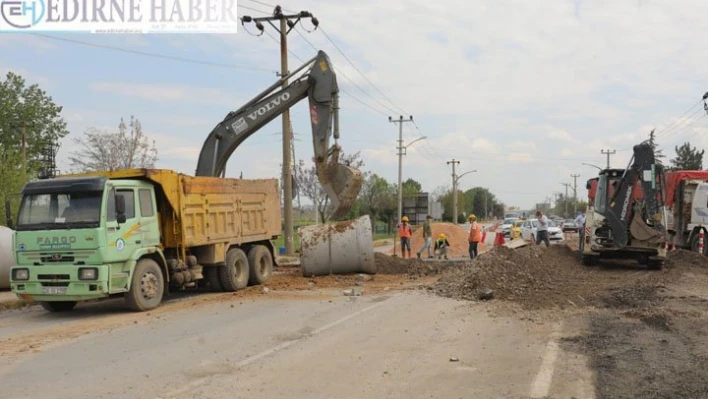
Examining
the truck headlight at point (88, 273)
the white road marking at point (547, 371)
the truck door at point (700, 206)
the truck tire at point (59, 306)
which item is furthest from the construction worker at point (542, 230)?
the truck headlight at point (88, 273)

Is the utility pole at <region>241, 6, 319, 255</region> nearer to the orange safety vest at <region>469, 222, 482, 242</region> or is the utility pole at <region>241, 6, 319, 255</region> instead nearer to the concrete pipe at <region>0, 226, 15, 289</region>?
the orange safety vest at <region>469, 222, 482, 242</region>

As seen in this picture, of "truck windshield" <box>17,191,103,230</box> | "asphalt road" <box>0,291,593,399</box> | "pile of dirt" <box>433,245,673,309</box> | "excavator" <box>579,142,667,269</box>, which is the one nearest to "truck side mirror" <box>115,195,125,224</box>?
"truck windshield" <box>17,191,103,230</box>

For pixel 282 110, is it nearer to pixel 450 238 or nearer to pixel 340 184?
pixel 340 184

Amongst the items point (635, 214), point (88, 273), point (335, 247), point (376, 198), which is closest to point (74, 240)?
point (88, 273)

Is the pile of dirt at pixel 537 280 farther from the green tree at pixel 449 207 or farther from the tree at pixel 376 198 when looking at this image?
the green tree at pixel 449 207

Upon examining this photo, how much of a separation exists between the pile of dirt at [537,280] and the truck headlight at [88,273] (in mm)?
6531

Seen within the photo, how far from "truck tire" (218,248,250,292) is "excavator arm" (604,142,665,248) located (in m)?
9.92

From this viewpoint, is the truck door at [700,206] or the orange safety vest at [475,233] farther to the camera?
the truck door at [700,206]

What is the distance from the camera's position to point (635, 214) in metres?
17.8

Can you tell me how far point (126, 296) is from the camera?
12.2 m

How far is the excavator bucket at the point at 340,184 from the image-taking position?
15.5 meters

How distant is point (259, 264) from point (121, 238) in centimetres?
494

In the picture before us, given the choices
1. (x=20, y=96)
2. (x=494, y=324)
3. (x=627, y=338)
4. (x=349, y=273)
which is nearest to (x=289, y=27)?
(x=349, y=273)

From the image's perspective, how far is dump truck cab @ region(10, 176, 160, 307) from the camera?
1152 cm
